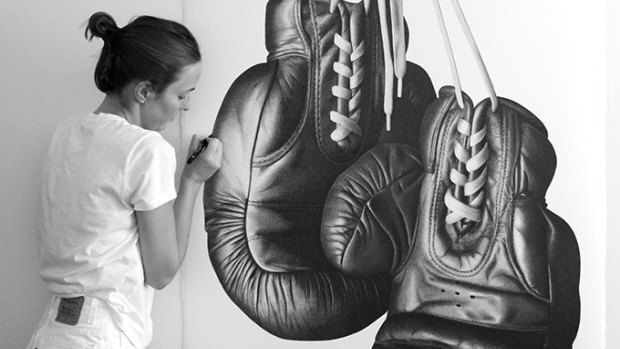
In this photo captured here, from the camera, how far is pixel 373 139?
1343 millimetres

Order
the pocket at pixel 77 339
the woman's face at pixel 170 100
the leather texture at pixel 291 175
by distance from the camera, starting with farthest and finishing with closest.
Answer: the leather texture at pixel 291 175, the woman's face at pixel 170 100, the pocket at pixel 77 339

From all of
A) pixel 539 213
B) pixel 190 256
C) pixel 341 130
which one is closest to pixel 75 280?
pixel 190 256

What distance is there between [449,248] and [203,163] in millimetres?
457

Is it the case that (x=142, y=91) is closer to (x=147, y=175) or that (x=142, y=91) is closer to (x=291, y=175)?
(x=147, y=175)

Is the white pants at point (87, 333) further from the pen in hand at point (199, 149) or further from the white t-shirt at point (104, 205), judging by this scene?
the pen in hand at point (199, 149)

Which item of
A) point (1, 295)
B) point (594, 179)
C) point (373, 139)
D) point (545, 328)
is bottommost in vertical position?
point (545, 328)

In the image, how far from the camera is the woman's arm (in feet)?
3.87

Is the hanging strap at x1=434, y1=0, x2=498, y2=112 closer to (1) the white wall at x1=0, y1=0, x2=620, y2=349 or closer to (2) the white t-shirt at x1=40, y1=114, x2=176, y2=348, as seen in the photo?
(1) the white wall at x1=0, y1=0, x2=620, y2=349

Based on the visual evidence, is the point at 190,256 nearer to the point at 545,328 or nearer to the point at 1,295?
the point at 1,295

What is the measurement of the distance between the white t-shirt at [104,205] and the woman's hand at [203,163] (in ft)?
0.40

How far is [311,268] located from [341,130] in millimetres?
248

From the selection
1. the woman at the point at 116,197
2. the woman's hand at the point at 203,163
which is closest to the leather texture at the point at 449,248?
the woman's hand at the point at 203,163

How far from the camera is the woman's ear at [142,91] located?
3.96 ft

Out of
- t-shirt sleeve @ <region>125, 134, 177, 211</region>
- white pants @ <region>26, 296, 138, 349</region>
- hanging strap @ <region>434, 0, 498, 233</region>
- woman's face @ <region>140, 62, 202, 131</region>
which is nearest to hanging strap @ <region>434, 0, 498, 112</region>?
hanging strap @ <region>434, 0, 498, 233</region>
